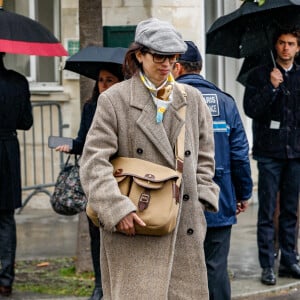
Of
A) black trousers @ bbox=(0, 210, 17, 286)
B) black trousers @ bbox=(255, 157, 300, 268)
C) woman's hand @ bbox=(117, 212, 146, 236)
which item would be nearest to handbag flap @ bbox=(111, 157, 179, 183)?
woman's hand @ bbox=(117, 212, 146, 236)

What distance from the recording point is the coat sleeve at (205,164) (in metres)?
6.03

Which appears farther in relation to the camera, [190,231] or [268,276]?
[268,276]

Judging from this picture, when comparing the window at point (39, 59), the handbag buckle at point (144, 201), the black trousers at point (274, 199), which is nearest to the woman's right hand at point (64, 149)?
the black trousers at point (274, 199)

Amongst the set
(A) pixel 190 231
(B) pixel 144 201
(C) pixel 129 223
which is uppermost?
(B) pixel 144 201

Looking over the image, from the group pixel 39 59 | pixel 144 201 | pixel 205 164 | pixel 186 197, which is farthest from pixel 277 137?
pixel 39 59

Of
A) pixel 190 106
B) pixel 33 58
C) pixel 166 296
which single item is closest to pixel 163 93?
pixel 190 106

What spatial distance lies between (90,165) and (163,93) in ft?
1.82

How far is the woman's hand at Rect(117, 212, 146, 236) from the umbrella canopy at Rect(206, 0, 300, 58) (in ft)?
11.7

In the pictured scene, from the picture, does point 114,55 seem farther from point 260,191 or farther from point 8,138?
point 260,191

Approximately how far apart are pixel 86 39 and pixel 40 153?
407 centimetres

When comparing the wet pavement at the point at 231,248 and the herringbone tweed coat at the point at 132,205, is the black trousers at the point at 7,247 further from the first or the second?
the herringbone tweed coat at the point at 132,205

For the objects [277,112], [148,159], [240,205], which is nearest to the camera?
[148,159]

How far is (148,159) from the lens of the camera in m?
5.79

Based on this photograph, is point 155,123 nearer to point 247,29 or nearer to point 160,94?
point 160,94
